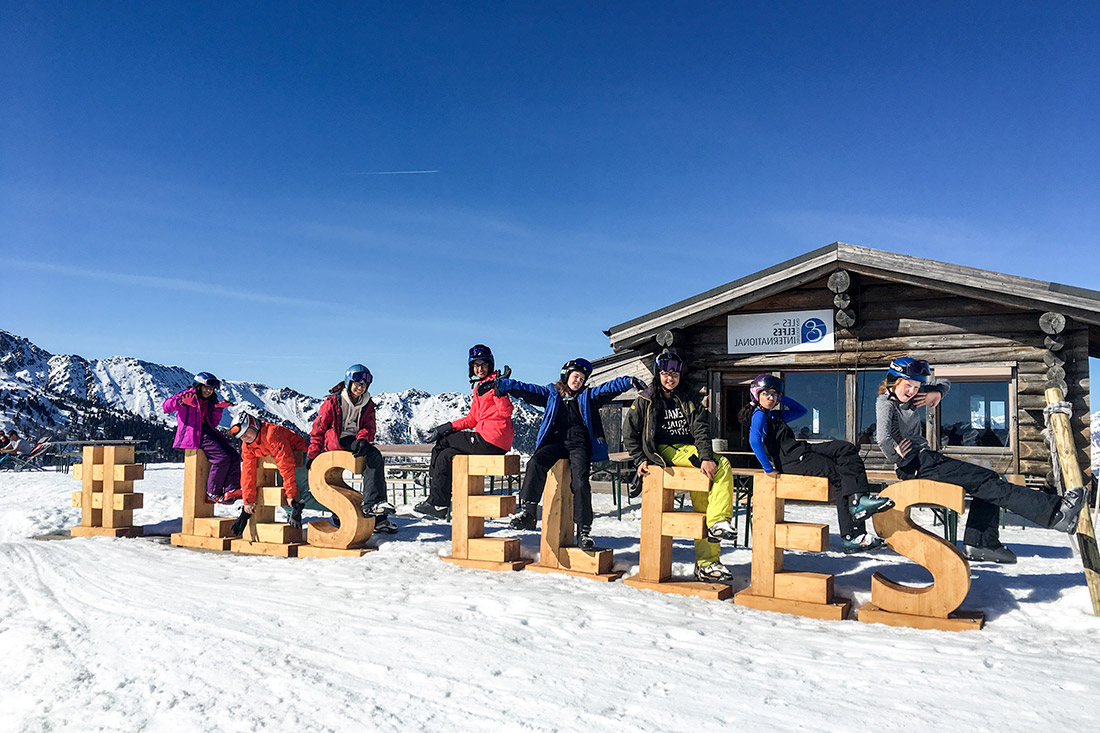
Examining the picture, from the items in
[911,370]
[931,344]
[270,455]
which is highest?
[931,344]

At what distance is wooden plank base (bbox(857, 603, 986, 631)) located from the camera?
4.75 m

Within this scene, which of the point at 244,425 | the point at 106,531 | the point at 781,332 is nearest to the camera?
the point at 244,425

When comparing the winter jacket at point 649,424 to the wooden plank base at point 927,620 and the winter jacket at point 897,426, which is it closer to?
the winter jacket at point 897,426

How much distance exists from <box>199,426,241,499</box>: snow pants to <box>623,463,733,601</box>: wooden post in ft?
16.2

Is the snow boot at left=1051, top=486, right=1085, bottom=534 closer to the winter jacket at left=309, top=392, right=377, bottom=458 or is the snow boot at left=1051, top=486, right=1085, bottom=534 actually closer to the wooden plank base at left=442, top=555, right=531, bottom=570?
the wooden plank base at left=442, top=555, right=531, bottom=570

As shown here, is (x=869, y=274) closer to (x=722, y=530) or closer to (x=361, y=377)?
(x=722, y=530)

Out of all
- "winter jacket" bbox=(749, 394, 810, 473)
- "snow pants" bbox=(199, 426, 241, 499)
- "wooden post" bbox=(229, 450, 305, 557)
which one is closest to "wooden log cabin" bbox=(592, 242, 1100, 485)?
"winter jacket" bbox=(749, 394, 810, 473)

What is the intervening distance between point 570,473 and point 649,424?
91cm

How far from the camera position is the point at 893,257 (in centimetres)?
1097

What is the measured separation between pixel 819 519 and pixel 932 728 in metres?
7.12

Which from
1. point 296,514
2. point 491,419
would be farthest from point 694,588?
point 296,514

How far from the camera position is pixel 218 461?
28.0ft

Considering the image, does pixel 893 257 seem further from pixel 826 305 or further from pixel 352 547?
pixel 352 547

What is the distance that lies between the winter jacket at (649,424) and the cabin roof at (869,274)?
248 inches
